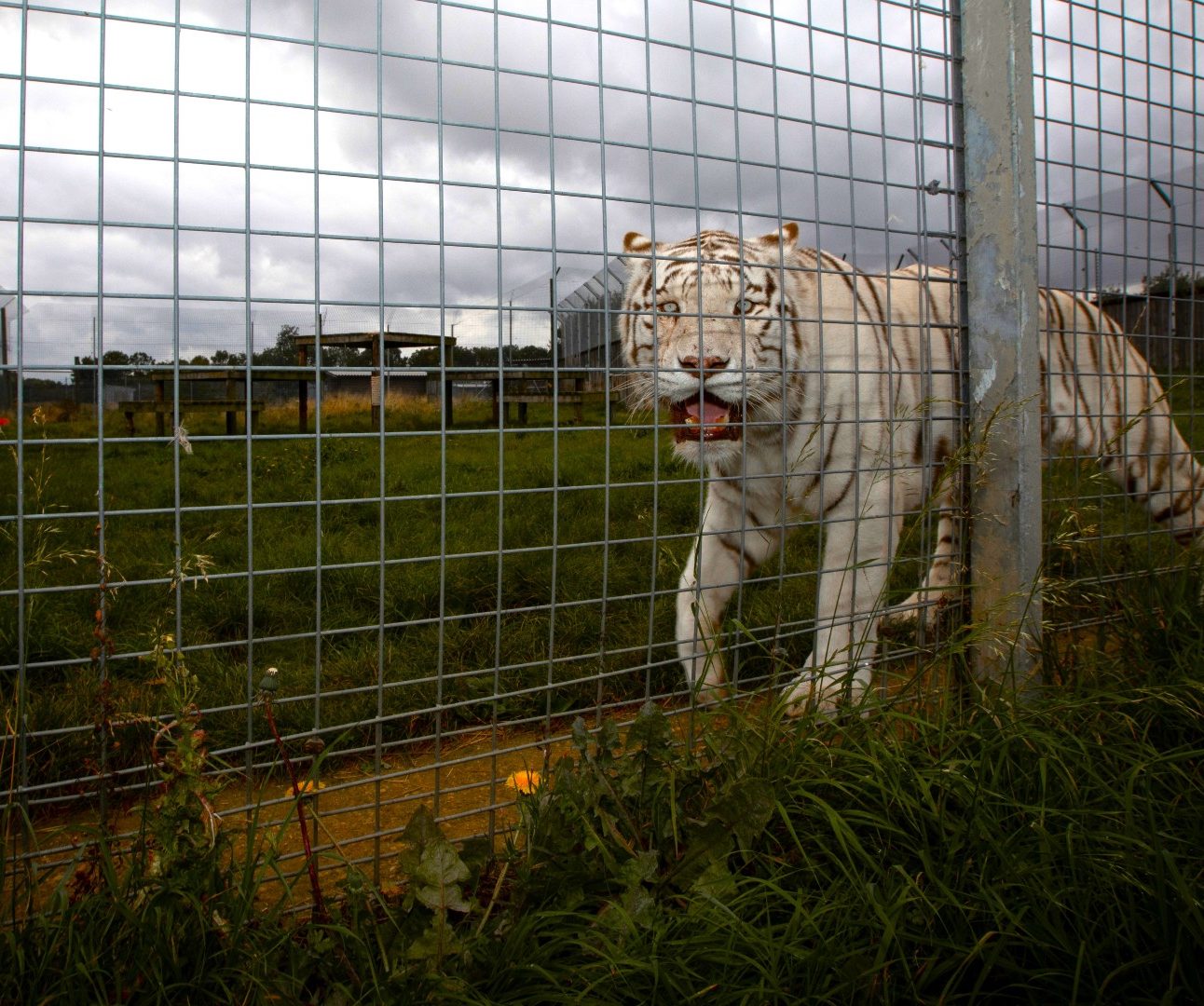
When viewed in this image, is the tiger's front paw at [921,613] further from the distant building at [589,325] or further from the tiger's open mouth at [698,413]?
the distant building at [589,325]

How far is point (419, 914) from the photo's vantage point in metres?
1.35

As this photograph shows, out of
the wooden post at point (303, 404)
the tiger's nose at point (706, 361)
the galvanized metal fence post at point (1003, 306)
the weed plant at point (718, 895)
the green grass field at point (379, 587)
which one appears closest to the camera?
the weed plant at point (718, 895)

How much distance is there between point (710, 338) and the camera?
2.55 metres

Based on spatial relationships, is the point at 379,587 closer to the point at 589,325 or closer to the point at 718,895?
the point at 589,325

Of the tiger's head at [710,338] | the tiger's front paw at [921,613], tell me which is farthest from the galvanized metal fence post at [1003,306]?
the tiger's head at [710,338]

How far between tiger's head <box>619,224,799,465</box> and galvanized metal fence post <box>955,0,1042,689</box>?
0.53m

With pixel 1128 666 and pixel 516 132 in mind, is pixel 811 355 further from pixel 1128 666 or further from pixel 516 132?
pixel 516 132

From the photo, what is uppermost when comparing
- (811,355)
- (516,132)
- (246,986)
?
Result: (516,132)

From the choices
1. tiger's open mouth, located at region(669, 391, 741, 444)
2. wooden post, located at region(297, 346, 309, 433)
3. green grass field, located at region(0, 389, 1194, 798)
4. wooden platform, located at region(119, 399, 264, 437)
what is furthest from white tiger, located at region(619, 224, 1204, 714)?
wooden platform, located at region(119, 399, 264, 437)

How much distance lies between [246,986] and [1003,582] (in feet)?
6.34

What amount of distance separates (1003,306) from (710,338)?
0.79 m

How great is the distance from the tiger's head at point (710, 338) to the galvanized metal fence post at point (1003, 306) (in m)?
0.53

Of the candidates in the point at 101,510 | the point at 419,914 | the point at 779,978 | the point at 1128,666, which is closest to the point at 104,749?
the point at 101,510

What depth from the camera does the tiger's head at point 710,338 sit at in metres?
2.48
